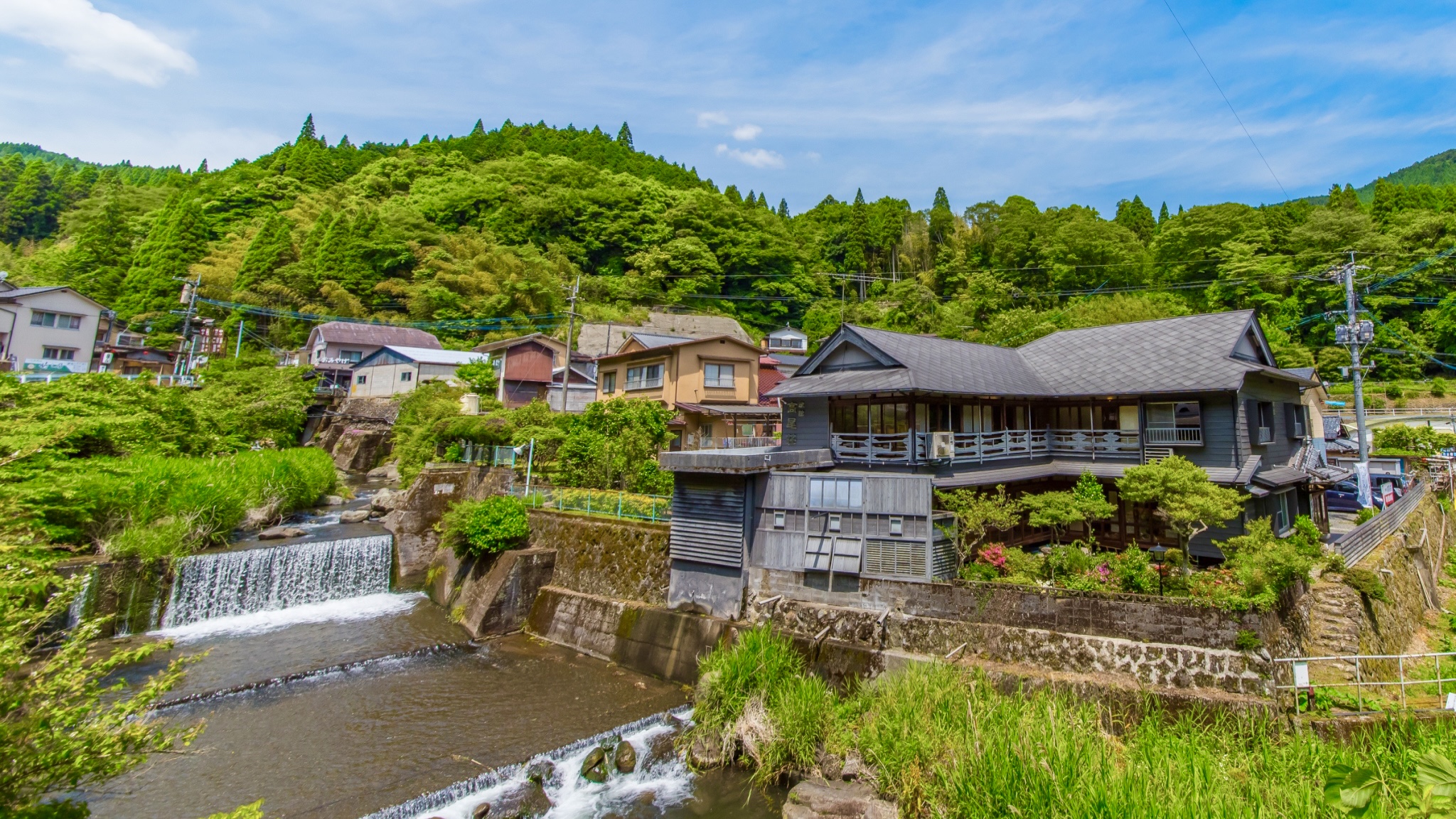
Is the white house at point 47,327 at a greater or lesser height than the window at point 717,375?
greater

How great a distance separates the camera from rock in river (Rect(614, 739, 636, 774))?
40.0ft

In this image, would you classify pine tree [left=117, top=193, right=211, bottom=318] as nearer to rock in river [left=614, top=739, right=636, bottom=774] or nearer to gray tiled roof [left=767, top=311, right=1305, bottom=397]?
gray tiled roof [left=767, top=311, right=1305, bottom=397]

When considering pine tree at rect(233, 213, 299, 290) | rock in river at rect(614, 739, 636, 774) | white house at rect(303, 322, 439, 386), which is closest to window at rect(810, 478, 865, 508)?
rock in river at rect(614, 739, 636, 774)

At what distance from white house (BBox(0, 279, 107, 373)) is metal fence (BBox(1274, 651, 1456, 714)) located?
59772mm

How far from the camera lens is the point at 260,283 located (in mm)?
54312

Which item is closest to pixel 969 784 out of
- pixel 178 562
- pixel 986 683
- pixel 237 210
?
pixel 986 683

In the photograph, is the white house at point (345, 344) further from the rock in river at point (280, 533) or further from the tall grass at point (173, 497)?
the rock in river at point (280, 533)

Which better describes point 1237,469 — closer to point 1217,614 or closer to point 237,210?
point 1217,614

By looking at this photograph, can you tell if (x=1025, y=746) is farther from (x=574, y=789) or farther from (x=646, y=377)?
(x=646, y=377)

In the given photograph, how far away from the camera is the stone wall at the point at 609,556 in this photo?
60.2ft

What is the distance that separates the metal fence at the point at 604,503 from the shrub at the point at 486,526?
830mm

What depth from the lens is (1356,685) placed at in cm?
1075

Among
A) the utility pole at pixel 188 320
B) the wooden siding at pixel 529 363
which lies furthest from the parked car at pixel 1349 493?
the utility pole at pixel 188 320

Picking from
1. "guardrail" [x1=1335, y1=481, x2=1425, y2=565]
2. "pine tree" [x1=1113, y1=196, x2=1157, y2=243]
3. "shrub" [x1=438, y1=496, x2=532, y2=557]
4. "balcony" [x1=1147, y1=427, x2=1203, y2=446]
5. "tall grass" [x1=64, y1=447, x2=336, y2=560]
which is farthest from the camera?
"pine tree" [x1=1113, y1=196, x2=1157, y2=243]
